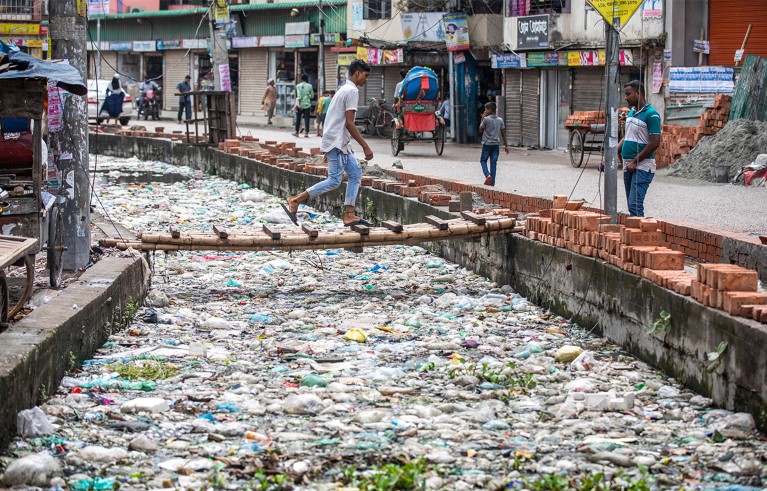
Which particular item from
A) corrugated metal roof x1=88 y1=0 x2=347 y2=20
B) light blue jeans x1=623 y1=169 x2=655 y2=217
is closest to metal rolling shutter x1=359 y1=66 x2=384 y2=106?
corrugated metal roof x1=88 y1=0 x2=347 y2=20

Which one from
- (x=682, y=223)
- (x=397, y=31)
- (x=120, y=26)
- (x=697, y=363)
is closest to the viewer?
(x=697, y=363)

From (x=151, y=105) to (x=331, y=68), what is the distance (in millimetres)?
8482

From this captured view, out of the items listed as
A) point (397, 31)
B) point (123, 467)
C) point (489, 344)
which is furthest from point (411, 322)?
point (397, 31)

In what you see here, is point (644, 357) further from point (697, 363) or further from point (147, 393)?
point (147, 393)

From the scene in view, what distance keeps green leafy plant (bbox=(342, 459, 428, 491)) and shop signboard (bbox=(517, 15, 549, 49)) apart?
84.5 ft

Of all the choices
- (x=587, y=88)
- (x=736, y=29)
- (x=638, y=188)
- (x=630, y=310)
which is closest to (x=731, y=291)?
(x=630, y=310)

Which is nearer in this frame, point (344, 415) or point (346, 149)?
point (344, 415)

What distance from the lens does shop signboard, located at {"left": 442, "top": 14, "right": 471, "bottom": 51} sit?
32625mm

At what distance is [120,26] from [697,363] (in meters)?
53.3

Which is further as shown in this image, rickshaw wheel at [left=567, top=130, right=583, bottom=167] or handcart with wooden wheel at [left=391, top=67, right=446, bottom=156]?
handcart with wooden wheel at [left=391, top=67, right=446, bottom=156]

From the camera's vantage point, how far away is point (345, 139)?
11.0 m

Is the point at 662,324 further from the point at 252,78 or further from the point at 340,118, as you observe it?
the point at 252,78

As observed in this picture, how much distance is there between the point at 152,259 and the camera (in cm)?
1096

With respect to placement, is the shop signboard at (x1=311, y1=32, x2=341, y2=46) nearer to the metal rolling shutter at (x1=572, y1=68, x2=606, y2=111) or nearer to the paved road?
the paved road
